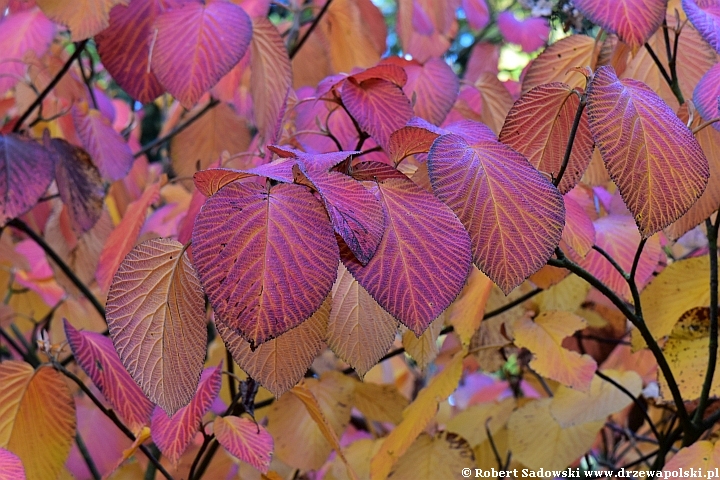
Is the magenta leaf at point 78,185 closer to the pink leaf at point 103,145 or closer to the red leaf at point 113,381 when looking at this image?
the pink leaf at point 103,145

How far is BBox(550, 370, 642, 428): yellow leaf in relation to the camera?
72cm

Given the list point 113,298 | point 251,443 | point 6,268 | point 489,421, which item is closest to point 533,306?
point 489,421

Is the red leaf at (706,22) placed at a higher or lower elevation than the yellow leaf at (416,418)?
higher

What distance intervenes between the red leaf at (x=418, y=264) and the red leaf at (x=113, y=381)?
294 mm

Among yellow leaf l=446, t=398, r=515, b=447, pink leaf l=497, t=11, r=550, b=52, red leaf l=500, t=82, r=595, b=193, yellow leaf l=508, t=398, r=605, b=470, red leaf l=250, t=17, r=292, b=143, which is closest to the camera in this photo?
red leaf l=500, t=82, r=595, b=193

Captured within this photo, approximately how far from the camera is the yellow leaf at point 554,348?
26.6 inches

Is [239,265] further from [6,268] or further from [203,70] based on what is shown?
[6,268]

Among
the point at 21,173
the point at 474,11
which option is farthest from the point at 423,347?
the point at 474,11

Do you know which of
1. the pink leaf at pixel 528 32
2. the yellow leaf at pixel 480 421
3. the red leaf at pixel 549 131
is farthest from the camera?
the pink leaf at pixel 528 32

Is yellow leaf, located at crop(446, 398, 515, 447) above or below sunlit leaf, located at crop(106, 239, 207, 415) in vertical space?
below

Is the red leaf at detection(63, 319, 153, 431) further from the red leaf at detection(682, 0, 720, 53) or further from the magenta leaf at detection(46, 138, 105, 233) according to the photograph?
the red leaf at detection(682, 0, 720, 53)

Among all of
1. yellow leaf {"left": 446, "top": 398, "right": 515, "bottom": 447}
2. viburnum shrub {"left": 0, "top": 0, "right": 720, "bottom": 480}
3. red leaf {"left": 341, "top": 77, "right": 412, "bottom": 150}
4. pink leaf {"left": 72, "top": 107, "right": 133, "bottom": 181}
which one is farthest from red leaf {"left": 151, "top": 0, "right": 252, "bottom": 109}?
yellow leaf {"left": 446, "top": 398, "right": 515, "bottom": 447}

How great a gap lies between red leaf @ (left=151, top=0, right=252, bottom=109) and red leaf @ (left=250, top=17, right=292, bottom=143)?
0.06 metres

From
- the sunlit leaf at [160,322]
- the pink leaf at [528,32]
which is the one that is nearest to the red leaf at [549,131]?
the sunlit leaf at [160,322]
